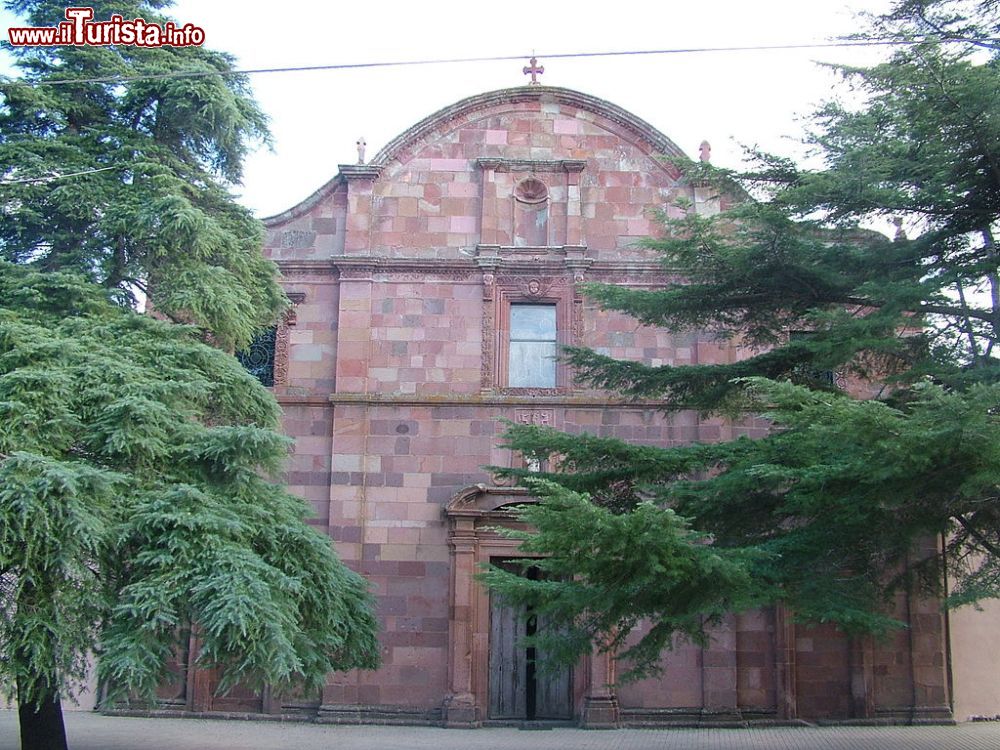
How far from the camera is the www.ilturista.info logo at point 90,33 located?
14.9 m

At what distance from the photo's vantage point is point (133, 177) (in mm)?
14828

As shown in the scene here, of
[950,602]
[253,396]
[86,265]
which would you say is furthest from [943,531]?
[86,265]

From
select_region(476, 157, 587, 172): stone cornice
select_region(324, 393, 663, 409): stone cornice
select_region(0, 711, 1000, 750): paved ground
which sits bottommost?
select_region(0, 711, 1000, 750): paved ground

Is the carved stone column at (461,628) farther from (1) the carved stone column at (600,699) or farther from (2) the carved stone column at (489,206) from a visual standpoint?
(2) the carved stone column at (489,206)

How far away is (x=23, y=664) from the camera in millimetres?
11328

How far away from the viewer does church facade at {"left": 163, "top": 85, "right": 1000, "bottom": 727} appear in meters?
18.4

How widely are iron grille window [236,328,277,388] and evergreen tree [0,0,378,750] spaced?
321 centimetres

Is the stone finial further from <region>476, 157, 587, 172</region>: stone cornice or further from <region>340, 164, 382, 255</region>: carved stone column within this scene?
<region>340, 164, 382, 255</region>: carved stone column

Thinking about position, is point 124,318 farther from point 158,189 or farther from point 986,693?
point 986,693

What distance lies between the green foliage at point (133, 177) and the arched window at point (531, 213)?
5.60m

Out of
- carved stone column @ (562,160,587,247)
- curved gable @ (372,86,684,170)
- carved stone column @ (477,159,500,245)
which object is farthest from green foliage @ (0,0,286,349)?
carved stone column @ (562,160,587,247)

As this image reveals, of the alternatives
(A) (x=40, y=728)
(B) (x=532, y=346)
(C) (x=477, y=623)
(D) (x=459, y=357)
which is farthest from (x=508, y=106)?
(A) (x=40, y=728)

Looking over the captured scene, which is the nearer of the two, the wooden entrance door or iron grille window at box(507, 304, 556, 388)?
the wooden entrance door

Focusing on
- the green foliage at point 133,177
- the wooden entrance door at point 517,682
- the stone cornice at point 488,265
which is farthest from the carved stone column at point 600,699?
the green foliage at point 133,177
